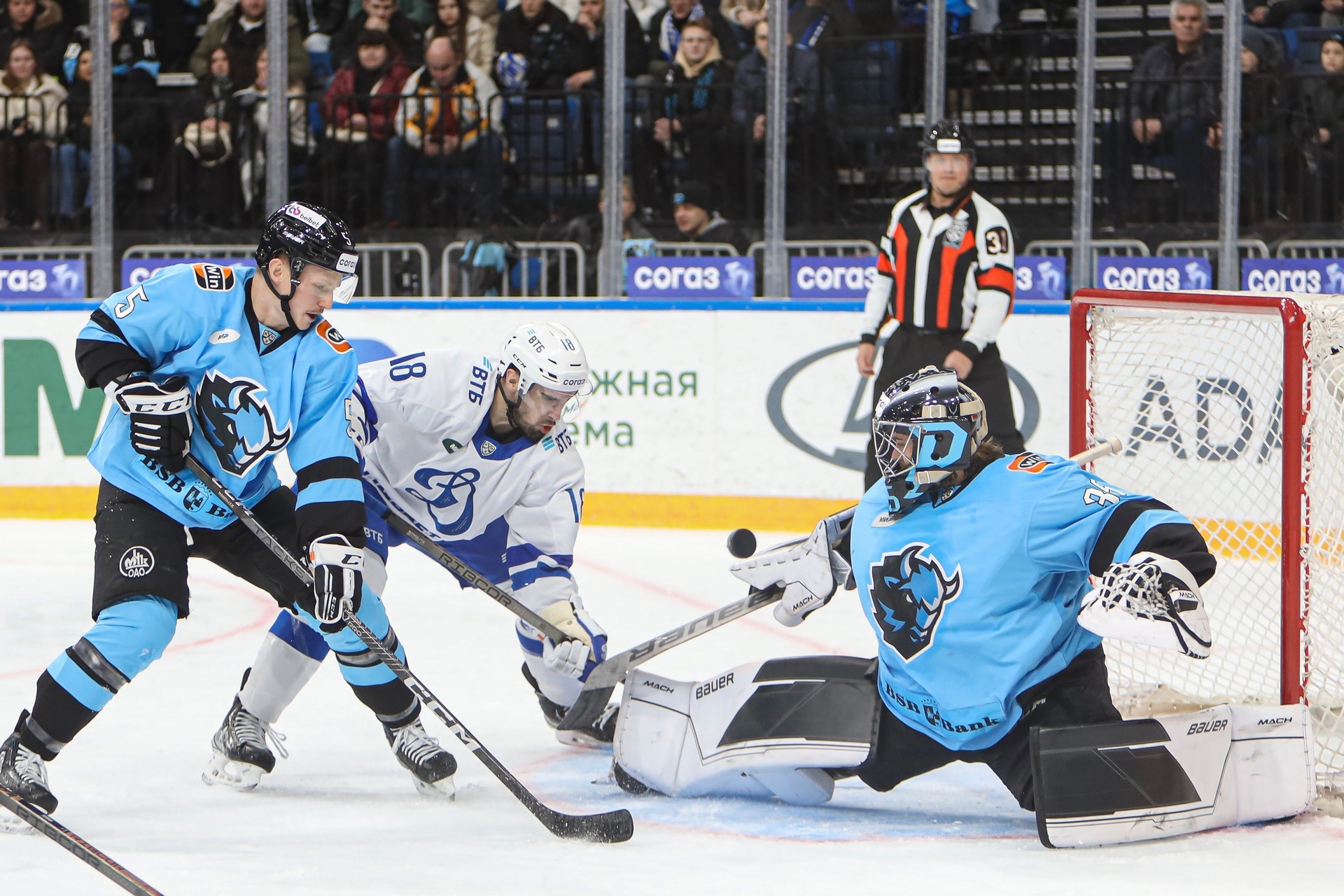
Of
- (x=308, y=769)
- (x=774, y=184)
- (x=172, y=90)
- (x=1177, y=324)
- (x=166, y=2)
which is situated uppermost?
(x=166, y=2)

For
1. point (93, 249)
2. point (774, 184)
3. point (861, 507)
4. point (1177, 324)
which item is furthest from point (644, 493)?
point (861, 507)

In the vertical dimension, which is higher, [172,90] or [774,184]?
[172,90]

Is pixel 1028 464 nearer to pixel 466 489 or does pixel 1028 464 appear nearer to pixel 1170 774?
pixel 1170 774

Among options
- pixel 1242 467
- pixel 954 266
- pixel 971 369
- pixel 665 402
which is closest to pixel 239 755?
pixel 1242 467

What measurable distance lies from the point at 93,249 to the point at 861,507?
4.42m

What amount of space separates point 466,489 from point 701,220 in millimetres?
3367

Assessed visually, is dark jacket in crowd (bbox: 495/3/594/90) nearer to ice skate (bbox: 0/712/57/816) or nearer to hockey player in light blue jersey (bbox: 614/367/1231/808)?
hockey player in light blue jersey (bbox: 614/367/1231/808)

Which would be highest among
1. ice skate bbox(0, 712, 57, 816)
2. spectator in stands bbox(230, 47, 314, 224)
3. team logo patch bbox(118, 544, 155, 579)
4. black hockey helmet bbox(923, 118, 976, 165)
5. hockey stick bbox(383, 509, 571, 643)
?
spectator in stands bbox(230, 47, 314, 224)

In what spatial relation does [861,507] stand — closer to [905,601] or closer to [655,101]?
[905,601]

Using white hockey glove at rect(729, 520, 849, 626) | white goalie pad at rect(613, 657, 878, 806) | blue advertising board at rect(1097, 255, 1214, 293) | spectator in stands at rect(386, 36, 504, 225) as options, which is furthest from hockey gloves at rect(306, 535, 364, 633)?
spectator in stands at rect(386, 36, 504, 225)

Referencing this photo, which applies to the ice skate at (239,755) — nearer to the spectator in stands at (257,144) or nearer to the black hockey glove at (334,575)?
the black hockey glove at (334,575)

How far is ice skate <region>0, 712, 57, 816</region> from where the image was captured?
8.57ft

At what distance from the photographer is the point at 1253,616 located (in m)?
3.83

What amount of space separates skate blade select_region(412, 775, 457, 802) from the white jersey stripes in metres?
0.39
